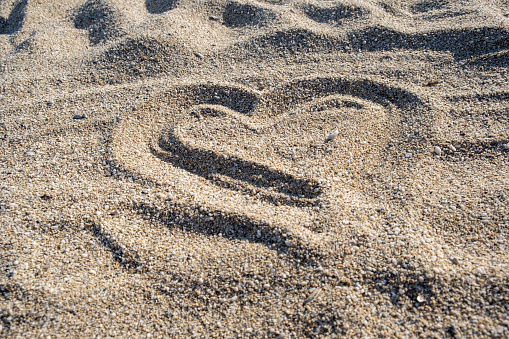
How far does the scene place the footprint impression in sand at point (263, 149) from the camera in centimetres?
220

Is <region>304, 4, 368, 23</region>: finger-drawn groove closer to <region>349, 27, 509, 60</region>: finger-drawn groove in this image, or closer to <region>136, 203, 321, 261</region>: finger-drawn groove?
<region>349, 27, 509, 60</region>: finger-drawn groove

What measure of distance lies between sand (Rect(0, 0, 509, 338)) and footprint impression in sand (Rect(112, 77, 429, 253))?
0.04 feet

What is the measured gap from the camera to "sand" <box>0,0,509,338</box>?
1.84 m

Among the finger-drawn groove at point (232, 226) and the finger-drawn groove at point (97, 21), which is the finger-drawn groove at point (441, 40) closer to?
the finger-drawn groove at point (232, 226)

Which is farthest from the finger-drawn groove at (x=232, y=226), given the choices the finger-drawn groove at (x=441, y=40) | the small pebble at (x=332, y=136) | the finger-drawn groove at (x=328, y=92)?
the finger-drawn groove at (x=441, y=40)

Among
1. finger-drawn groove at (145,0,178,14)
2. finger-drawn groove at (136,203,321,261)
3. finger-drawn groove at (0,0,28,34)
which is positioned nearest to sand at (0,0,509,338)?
finger-drawn groove at (136,203,321,261)

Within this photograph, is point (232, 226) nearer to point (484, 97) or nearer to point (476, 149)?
point (476, 149)

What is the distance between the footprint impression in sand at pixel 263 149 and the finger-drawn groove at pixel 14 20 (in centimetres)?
247

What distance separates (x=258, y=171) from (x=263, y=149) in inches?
8.6

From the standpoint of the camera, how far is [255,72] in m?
3.21

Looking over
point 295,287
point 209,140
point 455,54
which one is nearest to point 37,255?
point 209,140

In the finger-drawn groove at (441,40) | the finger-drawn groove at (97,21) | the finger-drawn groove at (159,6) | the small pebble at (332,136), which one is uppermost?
the finger-drawn groove at (441,40)

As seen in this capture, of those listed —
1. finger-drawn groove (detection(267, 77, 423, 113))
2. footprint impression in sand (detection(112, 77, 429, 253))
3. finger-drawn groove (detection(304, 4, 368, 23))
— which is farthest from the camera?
finger-drawn groove (detection(304, 4, 368, 23))

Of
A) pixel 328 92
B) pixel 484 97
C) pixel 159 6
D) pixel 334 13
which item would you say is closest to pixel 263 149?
pixel 328 92
